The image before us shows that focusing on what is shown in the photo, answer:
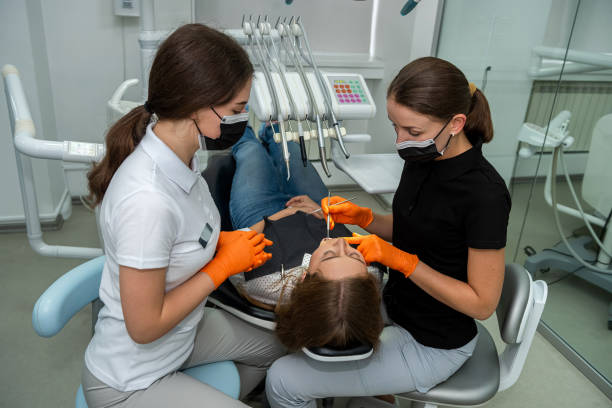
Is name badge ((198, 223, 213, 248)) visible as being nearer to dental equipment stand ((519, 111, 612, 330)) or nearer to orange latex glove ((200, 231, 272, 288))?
orange latex glove ((200, 231, 272, 288))

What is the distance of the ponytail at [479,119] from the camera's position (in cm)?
117

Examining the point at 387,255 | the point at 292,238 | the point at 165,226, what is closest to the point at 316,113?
the point at 292,238

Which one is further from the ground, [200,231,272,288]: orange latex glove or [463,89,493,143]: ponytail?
[463,89,493,143]: ponytail

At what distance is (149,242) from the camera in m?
0.89

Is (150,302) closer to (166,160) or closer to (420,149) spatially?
(166,160)

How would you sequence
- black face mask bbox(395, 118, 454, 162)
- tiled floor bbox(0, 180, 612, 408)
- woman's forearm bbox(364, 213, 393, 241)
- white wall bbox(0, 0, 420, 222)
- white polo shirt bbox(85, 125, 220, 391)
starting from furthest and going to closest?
white wall bbox(0, 0, 420, 222), tiled floor bbox(0, 180, 612, 408), woman's forearm bbox(364, 213, 393, 241), black face mask bbox(395, 118, 454, 162), white polo shirt bbox(85, 125, 220, 391)

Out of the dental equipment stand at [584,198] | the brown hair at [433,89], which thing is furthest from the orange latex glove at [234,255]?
the dental equipment stand at [584,198]

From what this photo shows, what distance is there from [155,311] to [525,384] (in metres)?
1.60

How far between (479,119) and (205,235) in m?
0.75

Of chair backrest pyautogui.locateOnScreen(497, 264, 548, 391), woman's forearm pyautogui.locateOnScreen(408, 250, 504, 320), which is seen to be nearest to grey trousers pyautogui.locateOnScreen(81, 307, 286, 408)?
woman's forearm pyautogui.locateOnScreen(408, 250, 504, 320)

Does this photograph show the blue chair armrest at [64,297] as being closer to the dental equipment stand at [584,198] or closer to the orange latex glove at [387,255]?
the orange latex glove at [387,255]

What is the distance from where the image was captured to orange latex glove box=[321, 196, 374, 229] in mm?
1465

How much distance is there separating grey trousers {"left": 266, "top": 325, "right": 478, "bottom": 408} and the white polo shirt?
0.27 meters

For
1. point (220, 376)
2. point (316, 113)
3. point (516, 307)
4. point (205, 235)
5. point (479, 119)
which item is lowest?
point (220, 376)
